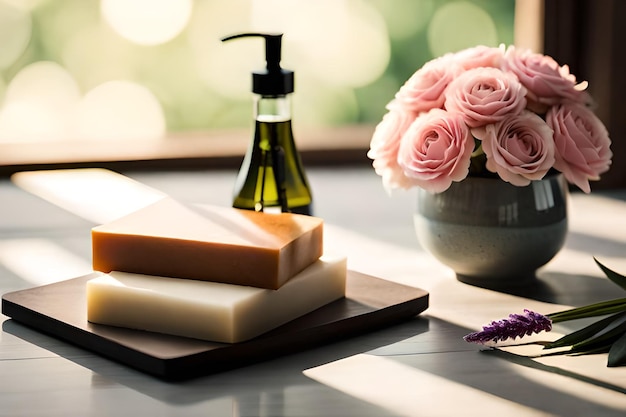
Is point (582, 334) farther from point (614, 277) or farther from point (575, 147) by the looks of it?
point (575, 147)

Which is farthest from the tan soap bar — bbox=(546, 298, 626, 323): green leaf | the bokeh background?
the bokeh background

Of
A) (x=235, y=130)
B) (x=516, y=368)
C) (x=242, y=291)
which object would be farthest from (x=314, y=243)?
(x=235, y=130)

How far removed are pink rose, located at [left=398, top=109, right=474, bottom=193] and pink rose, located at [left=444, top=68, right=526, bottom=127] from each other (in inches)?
0.5

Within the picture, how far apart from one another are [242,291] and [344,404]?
0.46 ft

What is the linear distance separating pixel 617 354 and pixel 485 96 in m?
0.30

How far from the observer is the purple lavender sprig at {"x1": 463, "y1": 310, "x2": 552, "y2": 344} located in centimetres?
85

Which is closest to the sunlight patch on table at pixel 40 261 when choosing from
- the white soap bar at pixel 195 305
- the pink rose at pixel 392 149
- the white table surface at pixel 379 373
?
the white table surface at pixel 379 373

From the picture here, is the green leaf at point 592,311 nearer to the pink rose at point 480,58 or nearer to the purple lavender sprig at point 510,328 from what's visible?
the purple lavender sprig at point 510,328

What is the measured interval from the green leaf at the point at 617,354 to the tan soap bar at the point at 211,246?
279 mm

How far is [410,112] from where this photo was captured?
1086mm

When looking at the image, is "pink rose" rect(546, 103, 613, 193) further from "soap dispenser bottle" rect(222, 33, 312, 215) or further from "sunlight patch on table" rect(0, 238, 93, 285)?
"sunlight patch on table" rect(0, 238, 93, 285)

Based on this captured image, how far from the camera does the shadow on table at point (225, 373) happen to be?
804 millimetres

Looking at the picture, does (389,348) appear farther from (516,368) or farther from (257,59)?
(257,59)

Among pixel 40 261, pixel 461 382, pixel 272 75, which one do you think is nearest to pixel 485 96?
pixel 272 75
